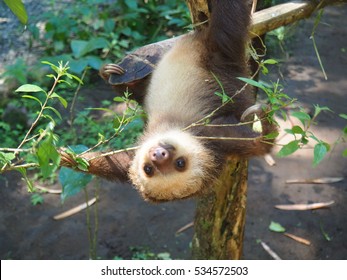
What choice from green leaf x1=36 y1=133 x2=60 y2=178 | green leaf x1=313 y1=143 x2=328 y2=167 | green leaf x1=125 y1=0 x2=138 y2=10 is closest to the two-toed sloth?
green leaf x1=313 y1=143 x2=328 y2=167

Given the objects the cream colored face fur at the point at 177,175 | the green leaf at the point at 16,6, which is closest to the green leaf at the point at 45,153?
the green leaf at the point at 16,6

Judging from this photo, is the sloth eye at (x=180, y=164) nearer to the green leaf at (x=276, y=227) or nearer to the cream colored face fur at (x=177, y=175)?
the cream colored face fur at (x=177, y=175)

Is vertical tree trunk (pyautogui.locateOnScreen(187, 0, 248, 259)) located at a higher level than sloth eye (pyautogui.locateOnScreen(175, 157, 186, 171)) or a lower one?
lower

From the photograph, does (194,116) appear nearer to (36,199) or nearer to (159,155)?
(159,155)

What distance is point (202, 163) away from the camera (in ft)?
10.3

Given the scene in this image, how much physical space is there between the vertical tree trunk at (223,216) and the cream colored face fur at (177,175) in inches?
9.2

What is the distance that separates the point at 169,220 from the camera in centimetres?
503

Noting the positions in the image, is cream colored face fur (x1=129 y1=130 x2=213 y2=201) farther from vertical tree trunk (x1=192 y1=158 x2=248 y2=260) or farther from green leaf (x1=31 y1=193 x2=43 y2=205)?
green leaf (x1=31 y1=193 x2=43 y2=205)

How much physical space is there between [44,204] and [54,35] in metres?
2.75

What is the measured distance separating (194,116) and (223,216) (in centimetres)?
81

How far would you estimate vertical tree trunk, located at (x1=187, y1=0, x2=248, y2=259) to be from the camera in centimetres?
351

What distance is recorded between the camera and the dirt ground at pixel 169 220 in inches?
185

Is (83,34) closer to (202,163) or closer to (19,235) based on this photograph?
(19,235)

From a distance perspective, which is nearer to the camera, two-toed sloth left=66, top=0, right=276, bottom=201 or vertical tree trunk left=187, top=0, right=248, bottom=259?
two-toed sloth left=66, top=0, right=276, bottom=201
